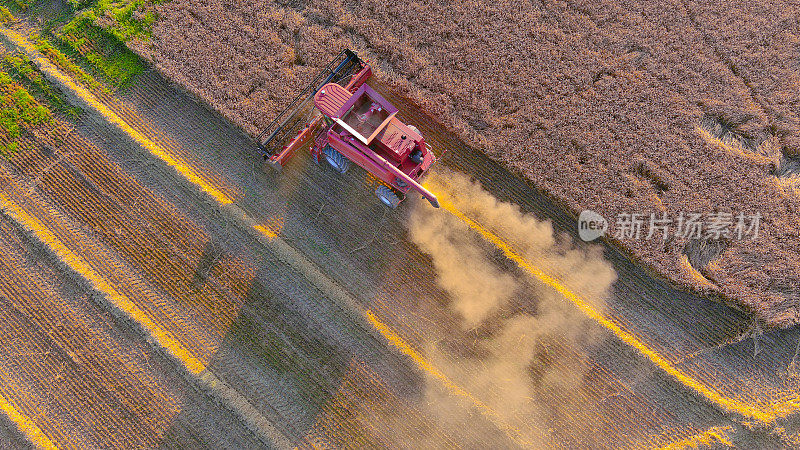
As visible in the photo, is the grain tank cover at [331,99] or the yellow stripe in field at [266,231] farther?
the yellow stripe in field at [266,231]

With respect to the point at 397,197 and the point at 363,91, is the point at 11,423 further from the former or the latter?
the point at 363,91

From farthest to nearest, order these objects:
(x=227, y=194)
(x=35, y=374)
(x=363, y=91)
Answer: (x=227, y=194)
(x=35, y=374)
(x=363, y=91)

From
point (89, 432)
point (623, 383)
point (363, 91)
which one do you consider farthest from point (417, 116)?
point (89, 432)

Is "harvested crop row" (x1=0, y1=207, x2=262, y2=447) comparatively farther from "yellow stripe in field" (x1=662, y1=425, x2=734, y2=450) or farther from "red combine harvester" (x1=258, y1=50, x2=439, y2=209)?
"yellow stripe in field" (x1=662, y1=425, x2=734, y2=450)

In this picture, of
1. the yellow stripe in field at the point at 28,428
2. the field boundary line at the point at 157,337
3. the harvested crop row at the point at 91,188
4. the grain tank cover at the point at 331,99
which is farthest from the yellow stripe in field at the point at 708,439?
the yellow stripe in field at the point at 28,428

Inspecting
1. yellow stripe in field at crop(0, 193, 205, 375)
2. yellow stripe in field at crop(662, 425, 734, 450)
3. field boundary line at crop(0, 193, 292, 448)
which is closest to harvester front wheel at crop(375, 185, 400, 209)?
field boundary line at crop(0, 193, 292, 448)

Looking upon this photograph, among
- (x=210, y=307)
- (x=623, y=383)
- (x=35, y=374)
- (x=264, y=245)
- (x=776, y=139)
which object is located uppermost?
(x=776, y=139)

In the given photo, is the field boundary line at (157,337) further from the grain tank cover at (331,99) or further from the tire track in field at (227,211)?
the grain tank cover at (331,99)
